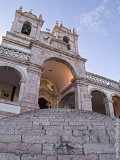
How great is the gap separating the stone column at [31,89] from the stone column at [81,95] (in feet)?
12.7

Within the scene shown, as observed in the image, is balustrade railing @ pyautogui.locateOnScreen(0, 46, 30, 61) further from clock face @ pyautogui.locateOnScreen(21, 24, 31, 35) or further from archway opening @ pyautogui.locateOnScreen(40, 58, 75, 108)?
clock face @ pyautogui.locateOnScreen(21, 24, 31, 35)

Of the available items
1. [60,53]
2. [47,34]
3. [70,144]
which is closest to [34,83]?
[60,53]

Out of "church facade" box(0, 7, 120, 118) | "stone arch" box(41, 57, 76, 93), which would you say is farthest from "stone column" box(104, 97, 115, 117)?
"stone arch" box(41, 57, 76, 93)

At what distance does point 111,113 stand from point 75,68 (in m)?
5.73

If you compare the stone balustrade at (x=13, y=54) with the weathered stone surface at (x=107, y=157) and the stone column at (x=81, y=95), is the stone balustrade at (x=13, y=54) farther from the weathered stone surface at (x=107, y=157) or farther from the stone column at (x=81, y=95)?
the weathered stone surface at (x=107, y=157)

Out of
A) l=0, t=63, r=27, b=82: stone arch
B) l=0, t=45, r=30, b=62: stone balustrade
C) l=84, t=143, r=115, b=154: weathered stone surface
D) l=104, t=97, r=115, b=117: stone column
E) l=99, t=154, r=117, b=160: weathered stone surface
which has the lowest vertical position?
l=99, t=154, r=117, b=160: weathered stone surface

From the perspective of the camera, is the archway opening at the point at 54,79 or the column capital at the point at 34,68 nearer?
the column capital at the point at 34,68

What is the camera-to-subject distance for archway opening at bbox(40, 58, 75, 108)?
49.9ft

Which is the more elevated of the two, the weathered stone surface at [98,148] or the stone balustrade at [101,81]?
the stone balustrade at [101,81]

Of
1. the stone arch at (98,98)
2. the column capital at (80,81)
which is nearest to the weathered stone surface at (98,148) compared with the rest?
the column capital at (80,81)

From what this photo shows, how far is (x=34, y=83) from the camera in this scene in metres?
10.4

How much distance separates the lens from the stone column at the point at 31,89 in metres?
9.15

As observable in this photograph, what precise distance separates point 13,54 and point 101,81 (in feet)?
30.8

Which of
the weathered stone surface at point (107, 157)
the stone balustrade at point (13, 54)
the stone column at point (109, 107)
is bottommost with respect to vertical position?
the weathered stone surface at point (107, 157)
